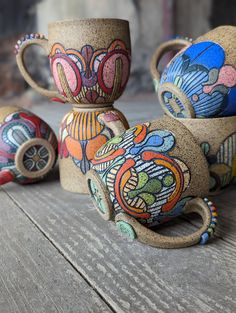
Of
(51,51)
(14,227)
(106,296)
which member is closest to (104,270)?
Answer: (106,296)

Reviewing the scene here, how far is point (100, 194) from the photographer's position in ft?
1.64

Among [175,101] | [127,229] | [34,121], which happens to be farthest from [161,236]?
[34,121]

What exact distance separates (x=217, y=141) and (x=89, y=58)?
241 mm

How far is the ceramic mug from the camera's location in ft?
2.13

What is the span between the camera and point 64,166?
74 centimetres

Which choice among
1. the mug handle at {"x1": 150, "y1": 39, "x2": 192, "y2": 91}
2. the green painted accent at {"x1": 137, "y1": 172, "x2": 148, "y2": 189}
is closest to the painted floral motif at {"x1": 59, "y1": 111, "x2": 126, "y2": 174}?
the mug handle at {"x1": 150, "y1": 39, "x2": 192, "y2": 91}

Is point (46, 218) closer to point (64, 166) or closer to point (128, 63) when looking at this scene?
point (64, 166)

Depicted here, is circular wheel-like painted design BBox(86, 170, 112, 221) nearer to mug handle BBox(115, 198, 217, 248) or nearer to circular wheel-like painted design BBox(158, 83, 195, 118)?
mug handle BBox(115, 198, 217, 248)

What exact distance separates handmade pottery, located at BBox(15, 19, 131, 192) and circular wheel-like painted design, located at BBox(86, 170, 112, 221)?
5.9 inches

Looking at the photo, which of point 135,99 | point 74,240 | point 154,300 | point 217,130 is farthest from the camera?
point 135,99

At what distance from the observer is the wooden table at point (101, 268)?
38cm

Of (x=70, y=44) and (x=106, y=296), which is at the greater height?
(x=70, y=44)

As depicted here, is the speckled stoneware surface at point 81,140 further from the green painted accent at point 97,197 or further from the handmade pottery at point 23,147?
the green painted accent at point 97,197

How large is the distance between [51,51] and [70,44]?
0.17 feet
